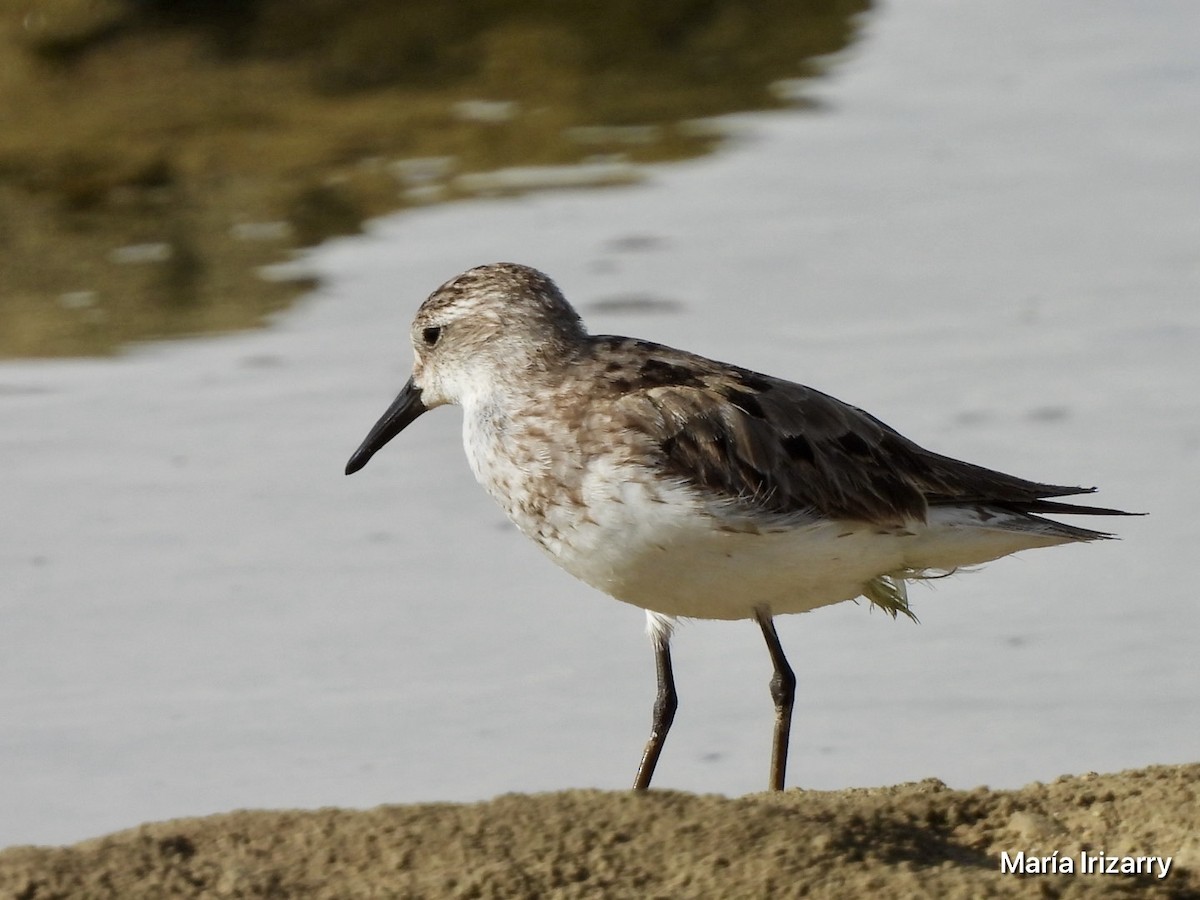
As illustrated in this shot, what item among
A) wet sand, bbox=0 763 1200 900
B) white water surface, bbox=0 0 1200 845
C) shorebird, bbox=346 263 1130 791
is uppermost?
shorebird, bbox=346 263 1130 791

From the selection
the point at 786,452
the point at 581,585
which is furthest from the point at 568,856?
the point at 581,585

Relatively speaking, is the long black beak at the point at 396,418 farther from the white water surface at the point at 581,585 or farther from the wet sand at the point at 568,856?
the wet sand at the point at 568,856

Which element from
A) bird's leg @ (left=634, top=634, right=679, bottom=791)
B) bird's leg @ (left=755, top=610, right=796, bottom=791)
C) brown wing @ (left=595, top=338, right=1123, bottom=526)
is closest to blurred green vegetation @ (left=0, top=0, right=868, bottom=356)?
bird's leg @ (left=634, top=634, right=679, bottom=791)

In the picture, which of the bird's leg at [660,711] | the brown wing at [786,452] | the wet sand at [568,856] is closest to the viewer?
the wet sand at [568,856]

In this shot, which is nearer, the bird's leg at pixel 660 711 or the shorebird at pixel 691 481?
the shorebird at pixel 691 481

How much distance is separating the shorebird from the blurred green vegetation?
4252mm

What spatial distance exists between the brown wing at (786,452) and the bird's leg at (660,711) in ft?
2.37

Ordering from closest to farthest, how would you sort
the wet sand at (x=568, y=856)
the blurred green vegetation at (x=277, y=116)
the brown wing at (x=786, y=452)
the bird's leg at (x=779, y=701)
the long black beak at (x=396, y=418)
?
1. the wet sand at (x=568, y=856)
2. the brown wing at (x=786, y=452)
3. the bird's leg at (x=779, y=701)
4. the long black beak at (x=396, y=418)
5. the blurred green vegetation at (x=277, y=116)

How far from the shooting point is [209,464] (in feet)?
27.1

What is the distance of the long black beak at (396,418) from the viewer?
6.32 metres

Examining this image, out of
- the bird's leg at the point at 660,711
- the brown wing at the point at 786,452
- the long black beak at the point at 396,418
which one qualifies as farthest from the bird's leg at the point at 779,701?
the long black beak at the point at 396,418

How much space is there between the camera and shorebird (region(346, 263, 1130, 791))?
5.20 metres

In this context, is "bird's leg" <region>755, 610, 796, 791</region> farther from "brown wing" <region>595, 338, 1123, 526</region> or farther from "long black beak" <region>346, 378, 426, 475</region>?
"long black beak" <region>346, 378, 426, 475</region>

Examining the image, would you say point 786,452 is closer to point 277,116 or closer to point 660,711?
point 660,711
